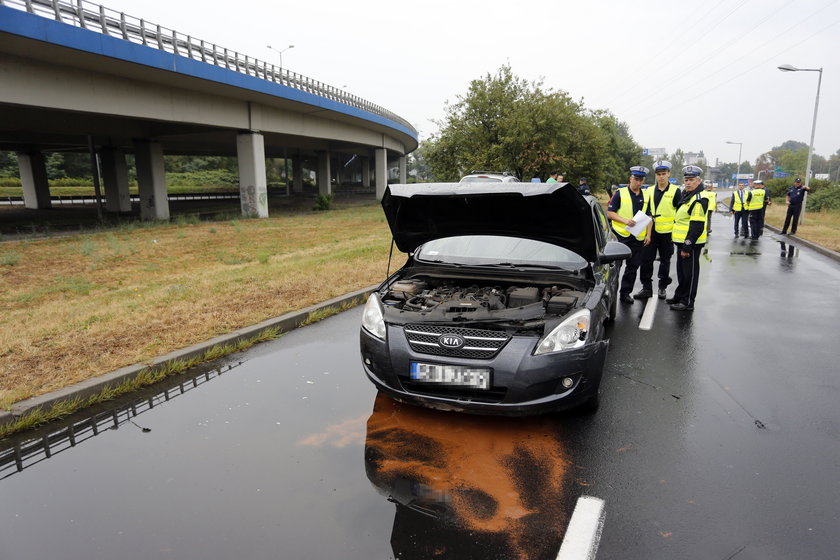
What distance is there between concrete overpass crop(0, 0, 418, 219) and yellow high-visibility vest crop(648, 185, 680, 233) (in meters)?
15.7

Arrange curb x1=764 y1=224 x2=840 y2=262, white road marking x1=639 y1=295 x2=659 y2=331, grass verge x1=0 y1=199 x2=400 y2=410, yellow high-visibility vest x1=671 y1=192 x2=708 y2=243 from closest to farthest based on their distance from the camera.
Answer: grass verge x1=0 y1=199 x2=400 y2=410 < white road marking x1=639 y1=295 x2=659 y2=331 < yellow high-visibility vest x1=671 y1=192 x2=708 y2=243 < curb x1=764 y1=224 x2=840 y2=262

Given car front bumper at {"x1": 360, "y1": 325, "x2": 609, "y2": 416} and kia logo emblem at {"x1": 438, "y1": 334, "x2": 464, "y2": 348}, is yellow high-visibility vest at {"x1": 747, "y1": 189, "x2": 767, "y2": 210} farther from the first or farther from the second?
kia logo emblem at {"x1": 438, "y1": 334, "x2": 464, "y2": 348}

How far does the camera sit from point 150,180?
86.9ft

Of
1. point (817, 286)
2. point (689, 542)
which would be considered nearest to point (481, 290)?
point (689, 542)

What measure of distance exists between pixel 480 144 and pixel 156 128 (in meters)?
16.8

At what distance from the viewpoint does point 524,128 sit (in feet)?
89.5

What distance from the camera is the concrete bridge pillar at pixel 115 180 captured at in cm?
3170

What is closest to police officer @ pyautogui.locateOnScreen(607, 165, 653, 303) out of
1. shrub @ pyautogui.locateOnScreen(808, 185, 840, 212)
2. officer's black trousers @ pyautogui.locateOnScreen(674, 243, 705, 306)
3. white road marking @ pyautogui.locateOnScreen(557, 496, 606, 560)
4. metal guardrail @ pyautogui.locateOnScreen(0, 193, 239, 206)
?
officer's black trousers @ pyautogui.locateOnScreen(674, 243, 705, 306)

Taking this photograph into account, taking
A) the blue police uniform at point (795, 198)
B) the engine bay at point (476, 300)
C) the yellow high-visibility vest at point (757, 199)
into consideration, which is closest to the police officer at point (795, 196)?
the blue police uniform at point (795, 198)

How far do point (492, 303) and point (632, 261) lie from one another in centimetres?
460

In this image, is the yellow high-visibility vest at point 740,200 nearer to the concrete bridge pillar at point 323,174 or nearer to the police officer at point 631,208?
the police officer at point 631,208

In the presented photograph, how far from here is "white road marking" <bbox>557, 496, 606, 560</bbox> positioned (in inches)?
101

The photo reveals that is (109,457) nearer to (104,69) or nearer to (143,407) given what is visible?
(143,407)

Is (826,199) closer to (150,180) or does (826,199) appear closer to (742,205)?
(742,205)
